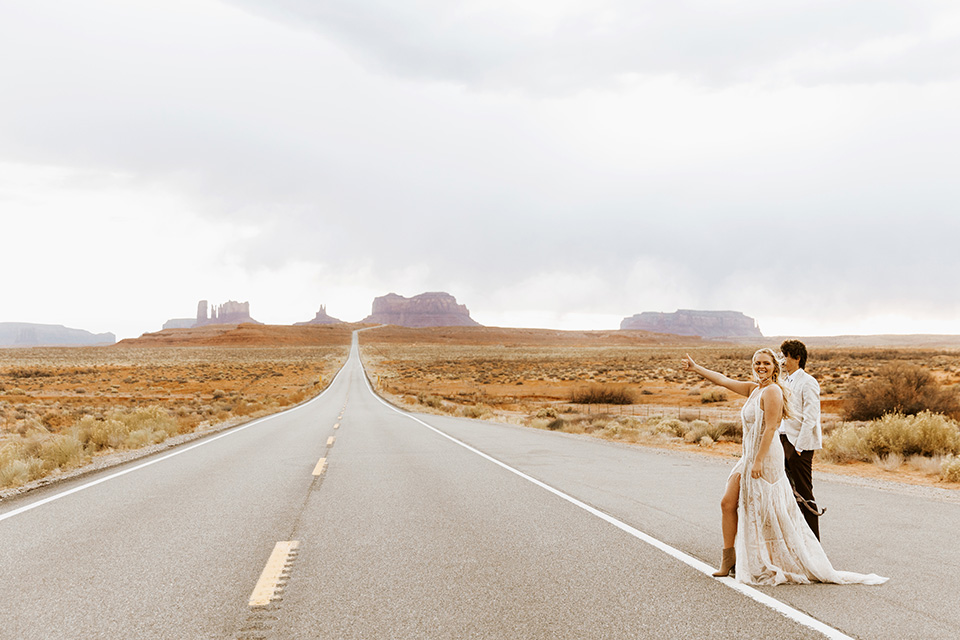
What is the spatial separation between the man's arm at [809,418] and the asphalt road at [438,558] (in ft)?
3.72

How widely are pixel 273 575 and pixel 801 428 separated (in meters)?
4.63

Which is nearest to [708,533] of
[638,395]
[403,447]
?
[403,447]

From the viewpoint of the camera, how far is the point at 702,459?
1369 centimetres

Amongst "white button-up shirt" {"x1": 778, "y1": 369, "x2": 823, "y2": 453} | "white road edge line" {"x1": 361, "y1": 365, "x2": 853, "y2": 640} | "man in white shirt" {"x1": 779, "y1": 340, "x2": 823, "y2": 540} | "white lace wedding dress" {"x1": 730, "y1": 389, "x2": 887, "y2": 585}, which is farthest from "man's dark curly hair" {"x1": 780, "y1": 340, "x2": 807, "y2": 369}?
"white road edge line" {"x1": 361, "y1": 365, "x2": 853, "y2": 640}

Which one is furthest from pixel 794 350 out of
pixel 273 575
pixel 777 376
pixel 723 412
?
pixel 723 412

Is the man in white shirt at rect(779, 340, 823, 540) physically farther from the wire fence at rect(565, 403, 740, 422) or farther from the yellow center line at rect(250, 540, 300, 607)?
the wire fence at rect(565, 403, 740, 422)

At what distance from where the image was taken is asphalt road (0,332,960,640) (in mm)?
4082

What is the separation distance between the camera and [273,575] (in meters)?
5.05

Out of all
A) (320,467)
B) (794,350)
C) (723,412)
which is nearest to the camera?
(794,350)

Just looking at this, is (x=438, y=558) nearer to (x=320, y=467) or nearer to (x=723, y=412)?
(x=320, y=467)

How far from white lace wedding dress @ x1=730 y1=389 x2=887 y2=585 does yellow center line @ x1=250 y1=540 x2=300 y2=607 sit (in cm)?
360

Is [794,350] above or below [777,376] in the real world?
above

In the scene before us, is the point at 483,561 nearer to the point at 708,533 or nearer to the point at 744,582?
the point at 744,582

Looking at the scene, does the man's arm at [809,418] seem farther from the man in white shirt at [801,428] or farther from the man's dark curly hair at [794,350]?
the man's dark curly hair at [794,350]
